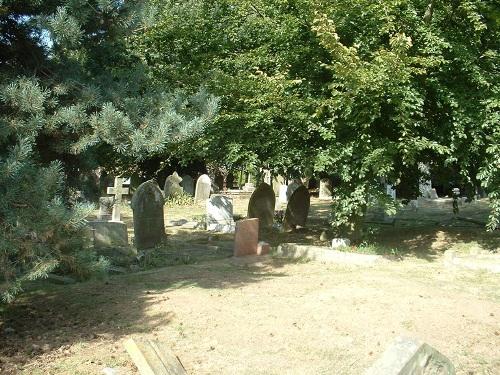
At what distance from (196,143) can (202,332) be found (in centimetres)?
538

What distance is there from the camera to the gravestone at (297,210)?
49.0ft

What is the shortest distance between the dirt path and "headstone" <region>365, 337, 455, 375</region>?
133 centimetres

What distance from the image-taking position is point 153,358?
4852mm

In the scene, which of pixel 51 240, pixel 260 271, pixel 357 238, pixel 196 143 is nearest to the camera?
pixel 51 240

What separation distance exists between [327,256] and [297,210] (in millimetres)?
5012

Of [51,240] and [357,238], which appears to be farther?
[357,238]

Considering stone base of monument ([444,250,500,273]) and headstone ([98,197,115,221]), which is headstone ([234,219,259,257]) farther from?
headstone ([98,197,115,221])

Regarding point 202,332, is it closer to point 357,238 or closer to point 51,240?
point 51,240

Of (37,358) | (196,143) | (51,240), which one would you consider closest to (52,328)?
(37,358)

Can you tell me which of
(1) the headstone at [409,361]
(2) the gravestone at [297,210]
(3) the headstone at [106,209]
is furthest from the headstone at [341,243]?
(3) the headstone at [106,209]

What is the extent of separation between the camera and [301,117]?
10008 mm

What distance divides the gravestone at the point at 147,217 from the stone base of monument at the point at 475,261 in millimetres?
5872

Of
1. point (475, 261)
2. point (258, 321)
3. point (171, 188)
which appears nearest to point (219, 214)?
point (475, 261)

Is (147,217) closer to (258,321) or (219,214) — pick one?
(219,214)
